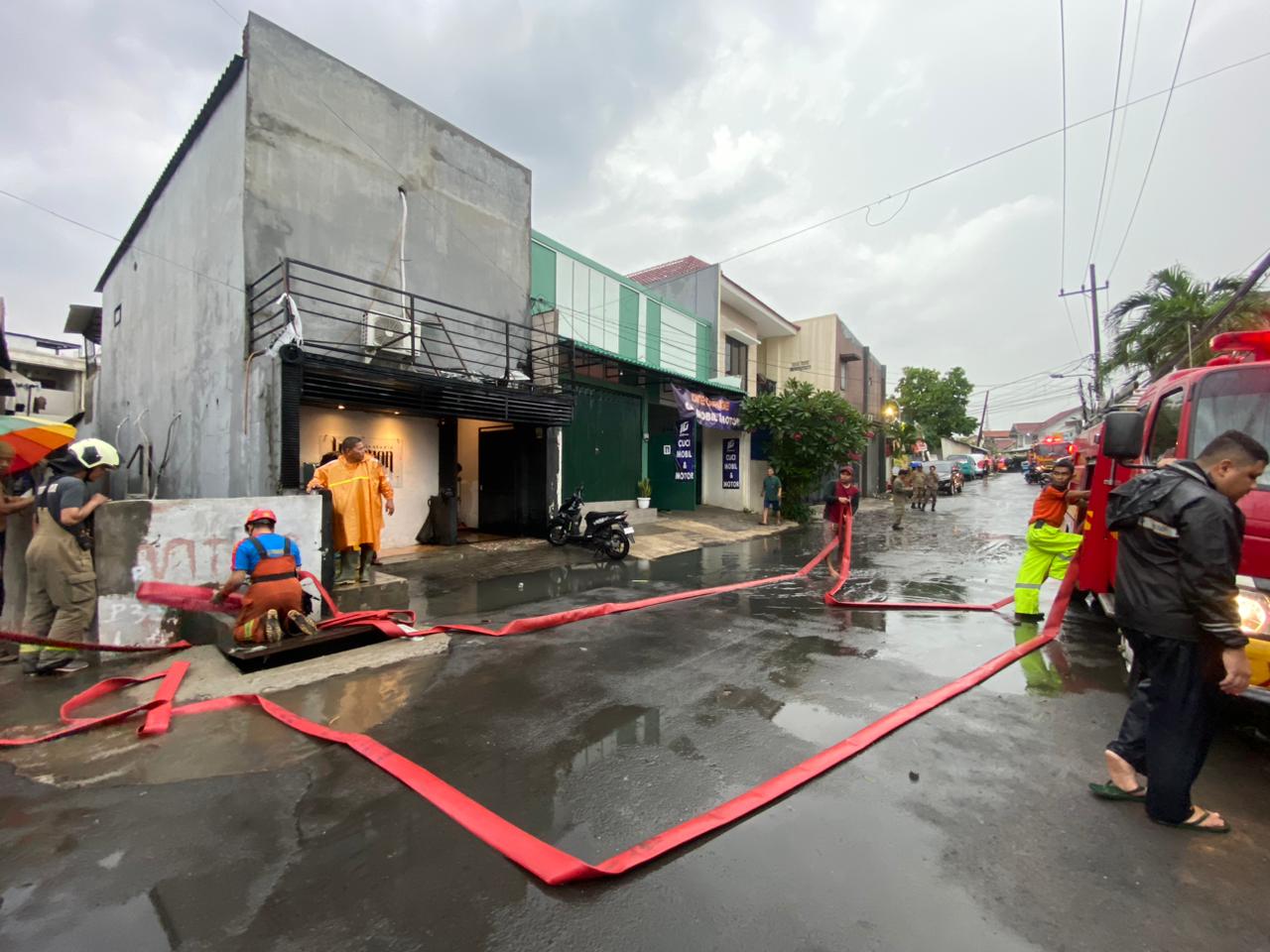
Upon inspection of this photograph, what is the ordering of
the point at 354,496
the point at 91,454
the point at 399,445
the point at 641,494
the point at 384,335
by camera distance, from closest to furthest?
the point at 91,454
the point at 354,496
the point at 384,335
the point at 399,445
the point at 641,494

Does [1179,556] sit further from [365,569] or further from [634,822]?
[365,569]

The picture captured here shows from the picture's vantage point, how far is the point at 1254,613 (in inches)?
120

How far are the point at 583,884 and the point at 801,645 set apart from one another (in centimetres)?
361

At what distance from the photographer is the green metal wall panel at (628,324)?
15031mm

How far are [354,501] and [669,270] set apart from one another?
1686 cm

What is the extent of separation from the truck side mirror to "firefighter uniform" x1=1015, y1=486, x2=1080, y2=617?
86.6 inches

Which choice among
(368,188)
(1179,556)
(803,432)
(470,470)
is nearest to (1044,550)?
(1179,556)

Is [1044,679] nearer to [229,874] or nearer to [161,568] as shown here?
[229,874]

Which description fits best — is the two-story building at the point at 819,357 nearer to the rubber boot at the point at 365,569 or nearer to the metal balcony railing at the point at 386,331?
the metal balcony railing at the point at 386,331

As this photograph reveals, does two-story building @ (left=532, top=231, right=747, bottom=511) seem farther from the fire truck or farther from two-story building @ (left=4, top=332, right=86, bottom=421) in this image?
two-story building @ (left=4, top=332, right=86, bottom=421)

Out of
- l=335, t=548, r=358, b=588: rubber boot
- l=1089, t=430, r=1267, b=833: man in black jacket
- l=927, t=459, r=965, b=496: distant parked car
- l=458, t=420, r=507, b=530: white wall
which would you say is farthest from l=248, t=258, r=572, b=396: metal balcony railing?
l=927, t=459, r=965, b=496: distant parked car

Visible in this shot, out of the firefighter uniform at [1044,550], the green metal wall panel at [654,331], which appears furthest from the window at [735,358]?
the firefighter uniform at [1044,550]

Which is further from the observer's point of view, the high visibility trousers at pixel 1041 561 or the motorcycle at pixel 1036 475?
the motorcycle at pixel 1036 475

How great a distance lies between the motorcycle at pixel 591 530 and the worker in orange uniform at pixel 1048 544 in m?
6.05
